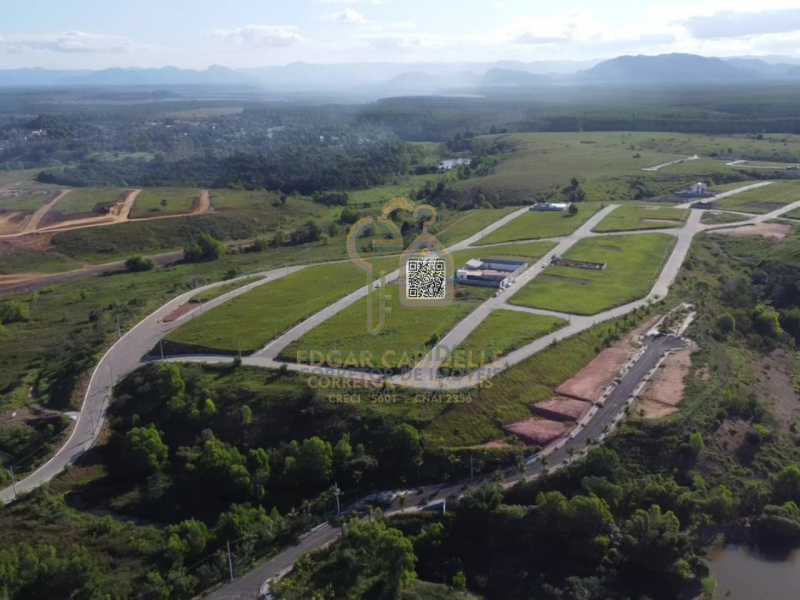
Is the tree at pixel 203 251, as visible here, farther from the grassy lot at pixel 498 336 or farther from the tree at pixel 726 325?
the tree at pixel 726 325

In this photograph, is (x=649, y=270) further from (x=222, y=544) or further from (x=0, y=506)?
(x=0, y=506)

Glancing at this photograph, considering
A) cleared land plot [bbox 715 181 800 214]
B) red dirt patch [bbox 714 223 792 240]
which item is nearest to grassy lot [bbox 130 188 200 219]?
red dirt patch [bbox 714 223 792 240]

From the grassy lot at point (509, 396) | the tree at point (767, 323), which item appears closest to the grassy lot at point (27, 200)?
the grassy lot at point (509, 396)

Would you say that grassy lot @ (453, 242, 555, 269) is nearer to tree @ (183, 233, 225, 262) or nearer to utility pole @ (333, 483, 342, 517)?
tree @ (183, 233, 225, 262)

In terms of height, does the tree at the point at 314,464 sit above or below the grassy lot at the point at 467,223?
below

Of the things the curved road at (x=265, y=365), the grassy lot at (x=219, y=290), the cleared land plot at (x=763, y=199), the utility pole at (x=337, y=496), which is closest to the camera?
the utility pole at (x=337, y=496)

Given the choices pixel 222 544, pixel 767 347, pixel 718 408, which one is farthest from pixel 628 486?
pixel 767 347

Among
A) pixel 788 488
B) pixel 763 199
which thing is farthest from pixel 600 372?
pixel 763 199
